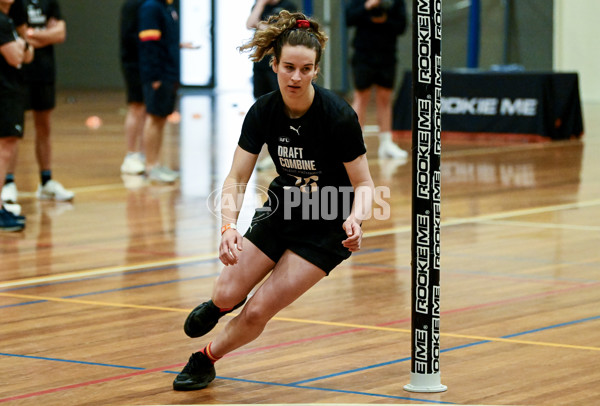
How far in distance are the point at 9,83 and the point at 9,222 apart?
998 millimetres

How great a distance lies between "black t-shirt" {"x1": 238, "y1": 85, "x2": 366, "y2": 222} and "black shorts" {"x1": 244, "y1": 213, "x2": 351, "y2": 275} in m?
0.05

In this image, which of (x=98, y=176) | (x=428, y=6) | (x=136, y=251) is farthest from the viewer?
(x=98, y=176)

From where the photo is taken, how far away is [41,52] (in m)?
8.28

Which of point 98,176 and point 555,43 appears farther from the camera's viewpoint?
point 555,43

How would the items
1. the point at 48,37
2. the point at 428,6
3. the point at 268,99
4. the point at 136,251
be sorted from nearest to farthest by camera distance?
1. the point at 428,6
2. the point at 268,99
3. the point at 136,251
4. the point at 48,37

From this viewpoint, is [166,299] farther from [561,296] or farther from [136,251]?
[561,296]

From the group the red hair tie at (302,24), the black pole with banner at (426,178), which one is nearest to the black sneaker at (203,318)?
the black pole with banner at (426,178)

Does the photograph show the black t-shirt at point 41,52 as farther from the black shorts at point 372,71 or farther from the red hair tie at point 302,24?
Answer: the red hair tie at point 302,24

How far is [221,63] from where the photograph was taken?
2427cm

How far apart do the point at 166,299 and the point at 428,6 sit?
8.20 ft

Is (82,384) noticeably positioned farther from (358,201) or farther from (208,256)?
(208,256)

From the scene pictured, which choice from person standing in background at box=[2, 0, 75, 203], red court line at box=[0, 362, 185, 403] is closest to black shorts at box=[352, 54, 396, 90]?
person standing in background at box=[2, 0, 75, 203]

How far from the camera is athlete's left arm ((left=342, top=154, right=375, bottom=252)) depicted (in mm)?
3648

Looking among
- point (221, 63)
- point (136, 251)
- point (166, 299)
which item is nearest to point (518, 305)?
point (166, 299)
